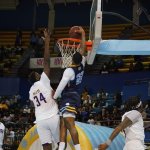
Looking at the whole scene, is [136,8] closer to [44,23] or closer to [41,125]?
[44,23]

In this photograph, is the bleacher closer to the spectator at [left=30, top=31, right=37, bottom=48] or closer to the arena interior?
the arena interior

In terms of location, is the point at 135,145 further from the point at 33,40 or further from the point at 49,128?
the point at 33,40

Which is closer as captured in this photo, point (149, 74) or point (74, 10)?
point (149, 74)

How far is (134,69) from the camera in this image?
2283cm

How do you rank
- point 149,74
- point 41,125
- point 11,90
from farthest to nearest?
point 11,90 → point 149,74 → point 41,125

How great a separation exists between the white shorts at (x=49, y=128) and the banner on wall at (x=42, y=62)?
57.7ft

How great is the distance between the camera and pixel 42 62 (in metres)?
25.5

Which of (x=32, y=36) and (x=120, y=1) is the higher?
(x=120, y=1)

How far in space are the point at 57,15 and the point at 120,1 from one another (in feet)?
13.7

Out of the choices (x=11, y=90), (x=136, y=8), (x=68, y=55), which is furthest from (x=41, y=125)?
(x=136, y=8)

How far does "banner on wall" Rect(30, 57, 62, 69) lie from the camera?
25241 millimetres

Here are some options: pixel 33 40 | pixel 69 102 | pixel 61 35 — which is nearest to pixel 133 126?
pixel 69 102

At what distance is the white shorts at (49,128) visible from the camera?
291 inches

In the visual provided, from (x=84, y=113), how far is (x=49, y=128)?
1184cm
